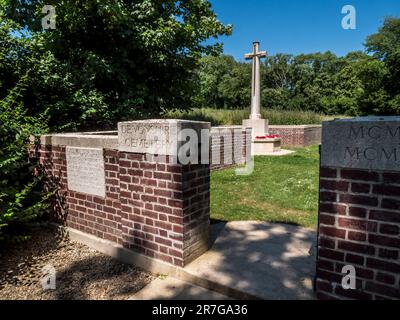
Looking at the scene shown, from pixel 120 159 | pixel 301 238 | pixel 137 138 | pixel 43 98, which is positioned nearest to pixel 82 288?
pixel 120 159

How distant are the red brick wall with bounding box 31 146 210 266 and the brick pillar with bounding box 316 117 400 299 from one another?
52.6 inches

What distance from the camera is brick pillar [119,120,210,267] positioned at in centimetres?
→ 308

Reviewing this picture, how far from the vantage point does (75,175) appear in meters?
4.21

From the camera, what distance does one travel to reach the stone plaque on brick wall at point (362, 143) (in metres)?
2.08

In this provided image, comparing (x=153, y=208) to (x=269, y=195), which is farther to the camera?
(x=269, y=195)

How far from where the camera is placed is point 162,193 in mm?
3184

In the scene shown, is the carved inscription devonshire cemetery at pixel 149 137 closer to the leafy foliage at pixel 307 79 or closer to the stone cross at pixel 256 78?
the stone cross at pixel 256 78

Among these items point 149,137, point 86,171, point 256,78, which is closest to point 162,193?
point 149,137

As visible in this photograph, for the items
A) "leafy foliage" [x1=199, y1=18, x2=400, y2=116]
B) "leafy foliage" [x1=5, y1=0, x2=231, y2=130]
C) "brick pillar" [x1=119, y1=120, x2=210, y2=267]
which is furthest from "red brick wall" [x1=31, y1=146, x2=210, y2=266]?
"leafy foliage" [x1=199, y1=18, x2=400, y2=116]

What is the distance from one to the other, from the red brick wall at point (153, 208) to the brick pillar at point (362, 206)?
1337mm

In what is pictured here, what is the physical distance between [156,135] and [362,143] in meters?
1.91

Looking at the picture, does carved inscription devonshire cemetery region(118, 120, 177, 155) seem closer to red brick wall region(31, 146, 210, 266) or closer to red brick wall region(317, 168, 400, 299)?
red brick wall region(31, 146, 210, 266)

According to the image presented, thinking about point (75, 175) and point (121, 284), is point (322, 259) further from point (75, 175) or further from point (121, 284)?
point (75, 175)

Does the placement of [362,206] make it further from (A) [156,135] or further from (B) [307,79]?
(B) [307,79]
